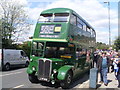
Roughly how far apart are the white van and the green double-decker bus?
26.1 feet

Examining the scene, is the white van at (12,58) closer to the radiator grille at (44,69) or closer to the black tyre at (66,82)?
the radiator grille at (44,69)

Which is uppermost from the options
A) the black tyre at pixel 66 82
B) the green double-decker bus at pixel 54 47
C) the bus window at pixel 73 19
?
the bus window at pixel 73 19

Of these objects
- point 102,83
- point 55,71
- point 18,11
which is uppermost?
point 18,11

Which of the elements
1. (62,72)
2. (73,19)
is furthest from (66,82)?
(73,19)

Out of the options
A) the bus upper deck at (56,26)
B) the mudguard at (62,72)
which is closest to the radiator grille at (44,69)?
the mudguard at (62,72)

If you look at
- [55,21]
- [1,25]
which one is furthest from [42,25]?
[1,25]

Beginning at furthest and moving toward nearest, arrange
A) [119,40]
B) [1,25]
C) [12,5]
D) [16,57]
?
[119,40] < [12,5] < [1,25] < [16,57]

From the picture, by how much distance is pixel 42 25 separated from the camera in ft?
33.0

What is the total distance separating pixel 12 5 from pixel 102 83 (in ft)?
90.0

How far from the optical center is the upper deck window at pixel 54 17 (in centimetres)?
986

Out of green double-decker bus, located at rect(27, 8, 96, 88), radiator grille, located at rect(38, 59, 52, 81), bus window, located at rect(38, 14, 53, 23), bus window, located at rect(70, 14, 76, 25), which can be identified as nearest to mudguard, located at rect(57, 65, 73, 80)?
green double-decker bus, located at rect(27, 8, 96, 88)

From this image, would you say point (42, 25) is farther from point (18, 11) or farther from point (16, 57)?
point (18, 11)

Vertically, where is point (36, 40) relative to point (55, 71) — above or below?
above

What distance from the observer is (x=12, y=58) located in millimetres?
18438
